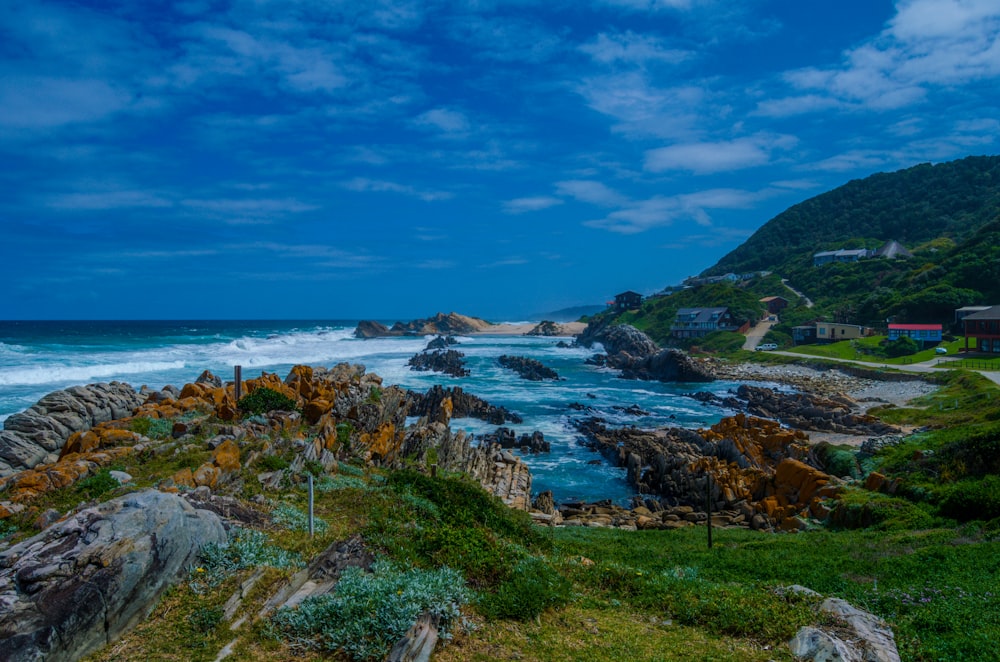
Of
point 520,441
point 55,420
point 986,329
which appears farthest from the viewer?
point 986,329

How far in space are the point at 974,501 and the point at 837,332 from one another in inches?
2493

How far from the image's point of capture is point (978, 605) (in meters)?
8.45

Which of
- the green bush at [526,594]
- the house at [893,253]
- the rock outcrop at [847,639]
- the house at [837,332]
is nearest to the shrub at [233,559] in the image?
the green bush at [526,594]

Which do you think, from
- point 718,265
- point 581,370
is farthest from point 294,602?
point 718,265

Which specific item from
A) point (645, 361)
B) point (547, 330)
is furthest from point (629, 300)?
point (645, 361)

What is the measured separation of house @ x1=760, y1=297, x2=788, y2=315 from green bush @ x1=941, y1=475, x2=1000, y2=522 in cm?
8421

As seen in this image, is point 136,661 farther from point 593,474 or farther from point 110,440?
point 593,474

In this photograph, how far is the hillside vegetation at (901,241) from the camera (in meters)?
68.0

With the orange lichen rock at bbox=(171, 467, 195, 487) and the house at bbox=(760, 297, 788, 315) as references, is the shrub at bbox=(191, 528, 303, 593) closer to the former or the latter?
the orange lichen rock at bbox=(171, 467, 195, 487)

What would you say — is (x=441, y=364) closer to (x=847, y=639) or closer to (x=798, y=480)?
(x=798, y=480)

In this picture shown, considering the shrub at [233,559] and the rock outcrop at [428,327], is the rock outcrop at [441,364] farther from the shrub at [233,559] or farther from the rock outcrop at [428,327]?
the rock outcrop at [428,327]

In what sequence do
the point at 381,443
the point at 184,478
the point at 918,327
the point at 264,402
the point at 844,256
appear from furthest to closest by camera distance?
1. the point at 844,256
2. the point at 918,327
3. the point at 381,443
4. the point at 264,402
5. the point at 184,478

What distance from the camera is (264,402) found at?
67.2ft

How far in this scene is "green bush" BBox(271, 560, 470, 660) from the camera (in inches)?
262
